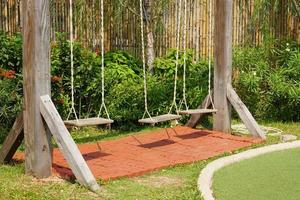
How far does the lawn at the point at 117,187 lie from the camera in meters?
5.29

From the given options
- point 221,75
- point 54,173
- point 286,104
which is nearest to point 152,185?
point 54,173

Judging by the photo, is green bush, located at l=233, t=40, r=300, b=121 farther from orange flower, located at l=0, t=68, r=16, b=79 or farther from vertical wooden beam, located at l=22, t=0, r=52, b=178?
vertical wooden beam, located at l=22, t=0, r=52, b=178

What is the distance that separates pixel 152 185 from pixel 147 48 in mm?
5666

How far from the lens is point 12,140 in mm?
6277

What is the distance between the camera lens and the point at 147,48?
11.1 m

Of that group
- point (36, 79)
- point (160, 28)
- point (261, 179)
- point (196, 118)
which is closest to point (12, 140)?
point (36, 79)

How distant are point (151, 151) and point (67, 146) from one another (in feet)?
6.17

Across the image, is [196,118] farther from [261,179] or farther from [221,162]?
[261,179]

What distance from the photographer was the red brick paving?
6.32m

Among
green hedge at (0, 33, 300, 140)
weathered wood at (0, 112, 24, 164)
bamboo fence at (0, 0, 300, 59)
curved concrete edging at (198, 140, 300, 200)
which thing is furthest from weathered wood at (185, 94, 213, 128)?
weathered wood at (0, 112, 24, 164)

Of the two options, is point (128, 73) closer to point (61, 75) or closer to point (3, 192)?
point (61, 75)

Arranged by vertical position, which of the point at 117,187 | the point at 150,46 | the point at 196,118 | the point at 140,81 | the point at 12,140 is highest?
the point at 150,46

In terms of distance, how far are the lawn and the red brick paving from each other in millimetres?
208

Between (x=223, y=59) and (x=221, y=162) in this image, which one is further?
(x=223, y=59)
